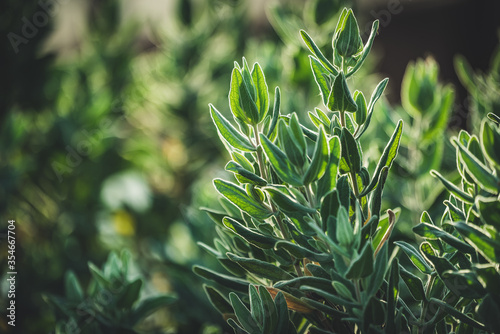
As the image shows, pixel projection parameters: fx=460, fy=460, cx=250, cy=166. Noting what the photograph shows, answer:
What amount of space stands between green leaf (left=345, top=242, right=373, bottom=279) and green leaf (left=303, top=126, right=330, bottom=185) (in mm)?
81

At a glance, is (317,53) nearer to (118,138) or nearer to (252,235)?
(252,235)

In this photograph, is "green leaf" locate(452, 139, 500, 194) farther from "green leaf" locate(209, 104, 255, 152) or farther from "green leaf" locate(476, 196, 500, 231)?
"green leaf" locate(209, 104, 255, 152)

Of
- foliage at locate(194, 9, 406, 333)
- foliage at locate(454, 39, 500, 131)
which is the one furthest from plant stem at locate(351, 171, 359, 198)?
foliage at locate(454, 39, 500, 131)

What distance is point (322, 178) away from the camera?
0.44m

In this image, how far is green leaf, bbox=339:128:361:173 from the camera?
0.44 meters

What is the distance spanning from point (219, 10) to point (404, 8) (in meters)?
1.65

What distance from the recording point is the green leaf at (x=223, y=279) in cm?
50

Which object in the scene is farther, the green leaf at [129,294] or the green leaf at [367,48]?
the green leaf at [129,294]

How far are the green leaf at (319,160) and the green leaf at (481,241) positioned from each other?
123 mm

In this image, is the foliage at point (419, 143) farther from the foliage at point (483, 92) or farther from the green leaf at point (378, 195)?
the green leaf at point (378, 195)

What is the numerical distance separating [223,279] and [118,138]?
0.96 meters

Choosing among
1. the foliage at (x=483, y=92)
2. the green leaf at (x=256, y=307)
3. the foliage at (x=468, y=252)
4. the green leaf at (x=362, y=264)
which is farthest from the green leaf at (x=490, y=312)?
the foliage at (x=483, y=92)

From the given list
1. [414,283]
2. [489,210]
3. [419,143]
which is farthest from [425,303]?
[419,143]

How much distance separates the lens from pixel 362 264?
0.39 m
